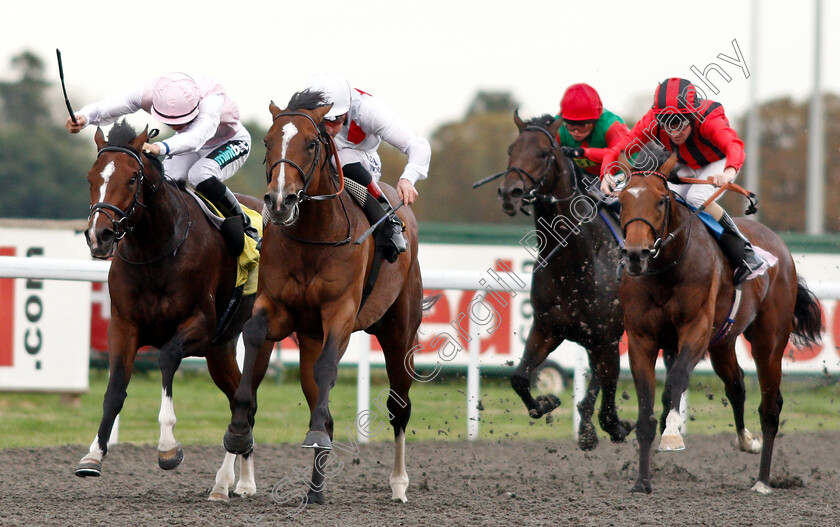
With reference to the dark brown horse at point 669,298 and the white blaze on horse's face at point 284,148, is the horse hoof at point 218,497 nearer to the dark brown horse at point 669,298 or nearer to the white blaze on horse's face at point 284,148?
the white blaze on horse's face at point 284,148

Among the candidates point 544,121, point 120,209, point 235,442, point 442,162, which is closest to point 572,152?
point 544,121

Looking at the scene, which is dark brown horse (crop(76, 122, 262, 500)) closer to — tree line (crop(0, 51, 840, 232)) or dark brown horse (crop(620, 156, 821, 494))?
dark brown horse (crop(620, 156, 821, 494))

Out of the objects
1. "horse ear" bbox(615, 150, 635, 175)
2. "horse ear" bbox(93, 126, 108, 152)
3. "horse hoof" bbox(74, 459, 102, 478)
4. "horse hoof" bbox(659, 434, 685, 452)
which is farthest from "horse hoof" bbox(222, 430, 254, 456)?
"horse ear" bbox(615, 150, 635, 175)

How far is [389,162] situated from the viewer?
97.3 ft

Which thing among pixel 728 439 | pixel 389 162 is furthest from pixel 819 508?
pixel 389 162

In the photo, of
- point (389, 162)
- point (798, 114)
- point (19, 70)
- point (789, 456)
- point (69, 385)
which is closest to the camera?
point (789, 456)

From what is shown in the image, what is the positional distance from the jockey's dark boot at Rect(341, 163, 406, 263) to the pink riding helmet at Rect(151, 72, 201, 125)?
0.83 meters

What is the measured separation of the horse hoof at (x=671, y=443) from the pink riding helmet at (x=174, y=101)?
2733mm

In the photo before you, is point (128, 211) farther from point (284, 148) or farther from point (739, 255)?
point (739, 255)

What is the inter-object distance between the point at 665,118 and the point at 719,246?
0.74 m

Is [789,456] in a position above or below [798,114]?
below

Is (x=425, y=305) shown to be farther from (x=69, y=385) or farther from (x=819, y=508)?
(x=69, y=385)

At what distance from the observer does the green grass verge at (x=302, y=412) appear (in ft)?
25.6

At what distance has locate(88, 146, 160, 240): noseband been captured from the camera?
446 cm
